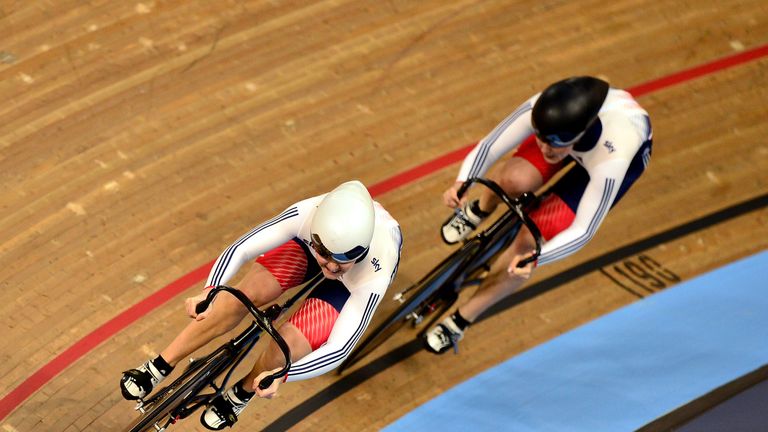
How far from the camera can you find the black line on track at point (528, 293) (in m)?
4.00

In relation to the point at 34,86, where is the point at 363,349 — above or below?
below

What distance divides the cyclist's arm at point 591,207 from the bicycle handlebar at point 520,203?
81mm

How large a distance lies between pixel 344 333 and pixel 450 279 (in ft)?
3.00

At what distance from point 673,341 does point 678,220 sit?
2.68ft

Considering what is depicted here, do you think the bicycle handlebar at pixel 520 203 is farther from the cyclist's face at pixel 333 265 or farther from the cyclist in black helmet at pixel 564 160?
the cyclist's face at pixel 333 265

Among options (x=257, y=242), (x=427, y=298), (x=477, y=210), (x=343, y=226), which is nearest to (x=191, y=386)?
(x=257, y=242)

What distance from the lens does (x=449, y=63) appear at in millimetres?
5383

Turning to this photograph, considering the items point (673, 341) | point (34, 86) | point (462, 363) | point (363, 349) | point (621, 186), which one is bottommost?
point (673, 341)

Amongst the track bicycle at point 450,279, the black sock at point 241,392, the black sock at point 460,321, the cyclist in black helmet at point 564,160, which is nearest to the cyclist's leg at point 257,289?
the black sock at point 241,392

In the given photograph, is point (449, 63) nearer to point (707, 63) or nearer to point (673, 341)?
point (707, 63)

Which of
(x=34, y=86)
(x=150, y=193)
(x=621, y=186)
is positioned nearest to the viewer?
(x=621, y=186)

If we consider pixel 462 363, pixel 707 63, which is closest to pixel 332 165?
pixel 462 363

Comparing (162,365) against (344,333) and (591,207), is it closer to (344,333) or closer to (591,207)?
(344,333)

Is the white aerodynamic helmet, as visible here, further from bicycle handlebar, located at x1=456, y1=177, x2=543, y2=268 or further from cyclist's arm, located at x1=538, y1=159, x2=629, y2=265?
cyclist's arm, located at x1=538, y1=159, x2=629, y2=265
